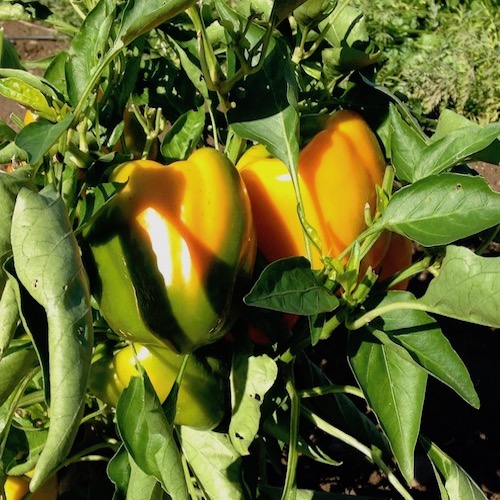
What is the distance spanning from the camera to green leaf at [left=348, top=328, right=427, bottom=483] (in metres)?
0.84

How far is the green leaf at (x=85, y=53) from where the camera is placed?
0.89m

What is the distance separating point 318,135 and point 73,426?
1.60 ft

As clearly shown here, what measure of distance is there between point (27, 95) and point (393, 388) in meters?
0.51

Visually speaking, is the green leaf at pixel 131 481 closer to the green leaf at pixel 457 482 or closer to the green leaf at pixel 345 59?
the green leaf at pixel 457 482

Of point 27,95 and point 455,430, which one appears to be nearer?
point 27,95

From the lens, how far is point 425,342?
85 centimetres

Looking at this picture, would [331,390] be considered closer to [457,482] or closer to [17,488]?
[457,482]

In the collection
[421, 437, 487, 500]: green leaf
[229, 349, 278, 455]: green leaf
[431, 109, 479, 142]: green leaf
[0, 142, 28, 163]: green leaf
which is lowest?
[421, 437, 487, 500]: green leaf

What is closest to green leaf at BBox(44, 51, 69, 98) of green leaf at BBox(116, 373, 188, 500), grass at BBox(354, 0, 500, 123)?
green leaf at BBox(116, 373, 188, 500)

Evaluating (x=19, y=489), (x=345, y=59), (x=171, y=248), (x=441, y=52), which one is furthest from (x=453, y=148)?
(x=441, y=52)

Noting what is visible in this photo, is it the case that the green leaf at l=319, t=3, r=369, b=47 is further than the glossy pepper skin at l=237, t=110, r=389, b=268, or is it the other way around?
the green leaf at l=319, t=3, r=369, b=47

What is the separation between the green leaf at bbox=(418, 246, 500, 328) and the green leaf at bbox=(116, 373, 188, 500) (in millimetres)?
299

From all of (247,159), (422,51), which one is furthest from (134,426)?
(422,51)

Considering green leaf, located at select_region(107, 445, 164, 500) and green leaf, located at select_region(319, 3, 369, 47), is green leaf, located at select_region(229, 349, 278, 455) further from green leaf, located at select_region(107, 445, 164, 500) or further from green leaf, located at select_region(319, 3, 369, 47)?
green leaf, located at select_region(319, 3, 369, 47)
